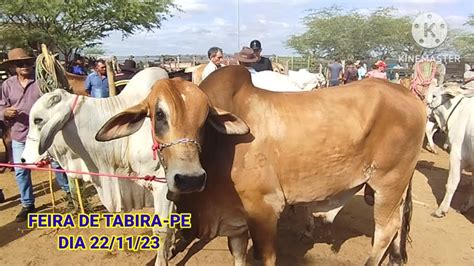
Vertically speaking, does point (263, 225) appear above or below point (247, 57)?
below

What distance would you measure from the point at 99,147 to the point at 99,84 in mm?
3337

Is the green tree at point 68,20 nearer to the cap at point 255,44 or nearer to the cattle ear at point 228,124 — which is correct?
the cap at point 255,44

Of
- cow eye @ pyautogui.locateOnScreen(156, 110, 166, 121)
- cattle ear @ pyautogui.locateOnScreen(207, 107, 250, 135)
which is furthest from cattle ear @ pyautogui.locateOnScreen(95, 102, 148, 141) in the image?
cattle ear @ pyautogui.locateOnScreen(207, 107, 250, 135)

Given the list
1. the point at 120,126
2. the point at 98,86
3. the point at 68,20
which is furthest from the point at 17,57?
the point at 68,20

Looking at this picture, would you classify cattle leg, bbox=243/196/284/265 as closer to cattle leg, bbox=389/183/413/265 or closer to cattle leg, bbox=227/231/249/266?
cattle leg, bbox=227/231/249/266

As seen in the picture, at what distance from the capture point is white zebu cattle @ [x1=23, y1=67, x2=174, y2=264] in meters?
3.09

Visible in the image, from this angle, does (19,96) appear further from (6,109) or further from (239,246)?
(239,246)

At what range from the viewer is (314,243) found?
162 inches

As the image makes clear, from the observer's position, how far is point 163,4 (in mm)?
19797

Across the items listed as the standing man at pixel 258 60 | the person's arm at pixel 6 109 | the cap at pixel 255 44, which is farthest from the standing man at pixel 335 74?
the person's arm at pixel 6 109

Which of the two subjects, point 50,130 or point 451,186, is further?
point 451,186

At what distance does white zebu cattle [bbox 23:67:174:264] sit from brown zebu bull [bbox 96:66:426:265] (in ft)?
2.23

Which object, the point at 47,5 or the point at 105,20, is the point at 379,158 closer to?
the point at 47,5

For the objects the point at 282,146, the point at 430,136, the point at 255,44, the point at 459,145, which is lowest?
the point at 430,136
